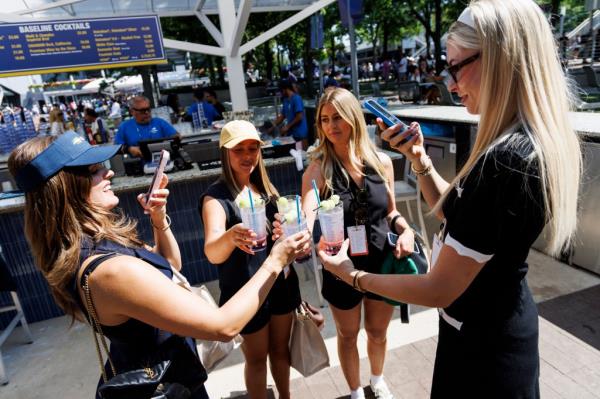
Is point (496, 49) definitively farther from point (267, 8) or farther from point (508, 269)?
point (267, 8)

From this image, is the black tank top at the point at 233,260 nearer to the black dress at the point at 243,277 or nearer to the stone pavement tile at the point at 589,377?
the black dress at the point at 243,277

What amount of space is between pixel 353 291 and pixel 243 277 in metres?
0.63

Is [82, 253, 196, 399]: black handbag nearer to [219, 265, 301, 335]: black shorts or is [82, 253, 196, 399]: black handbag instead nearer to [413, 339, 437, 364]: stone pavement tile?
[219, 265, 301, 335]: black shorts

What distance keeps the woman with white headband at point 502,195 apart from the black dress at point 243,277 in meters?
0.88

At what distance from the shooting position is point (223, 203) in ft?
6.46

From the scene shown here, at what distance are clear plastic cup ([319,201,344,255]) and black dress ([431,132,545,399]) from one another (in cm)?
54

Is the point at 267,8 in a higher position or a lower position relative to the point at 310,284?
higher

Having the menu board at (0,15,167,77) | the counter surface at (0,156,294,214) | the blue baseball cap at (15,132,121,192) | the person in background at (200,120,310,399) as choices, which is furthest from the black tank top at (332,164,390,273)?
the menu board at (0,15,167,77)

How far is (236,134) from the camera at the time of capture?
1.97 metres

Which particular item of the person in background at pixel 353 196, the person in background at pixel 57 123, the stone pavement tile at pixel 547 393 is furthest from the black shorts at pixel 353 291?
the person in background at pixel 57 123

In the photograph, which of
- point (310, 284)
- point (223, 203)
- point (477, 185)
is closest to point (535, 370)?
point (477, 185)

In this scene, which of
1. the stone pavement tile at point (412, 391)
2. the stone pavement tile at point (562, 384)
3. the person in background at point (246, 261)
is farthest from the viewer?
the stone pavement tile at point (412, 391)

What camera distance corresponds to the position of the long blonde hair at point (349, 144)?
2.17 meters

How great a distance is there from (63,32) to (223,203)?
4.96 meters
